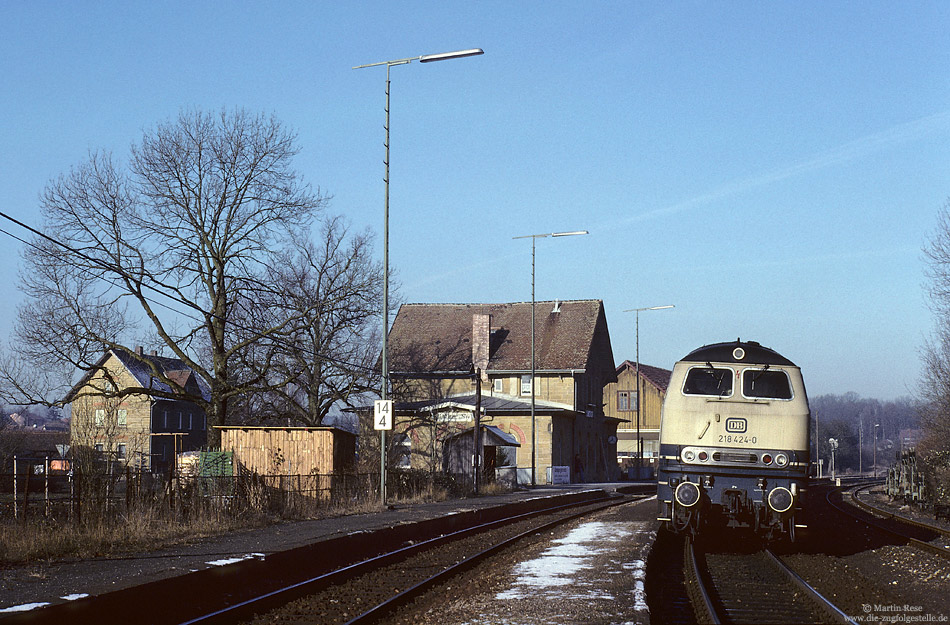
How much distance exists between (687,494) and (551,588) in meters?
3.82

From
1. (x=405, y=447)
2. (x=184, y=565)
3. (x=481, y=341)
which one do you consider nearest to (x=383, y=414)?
(x=184, y=565)

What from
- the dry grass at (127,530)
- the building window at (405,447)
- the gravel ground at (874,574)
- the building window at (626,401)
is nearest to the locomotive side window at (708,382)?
the gravel ground at (874,574)

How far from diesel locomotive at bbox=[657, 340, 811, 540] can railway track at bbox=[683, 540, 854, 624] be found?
2.39ft

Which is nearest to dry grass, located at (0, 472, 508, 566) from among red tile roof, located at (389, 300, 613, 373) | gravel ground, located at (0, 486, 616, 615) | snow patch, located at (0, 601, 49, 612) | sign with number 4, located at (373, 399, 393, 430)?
gravel ground, located at (0, 486, 616, 615)

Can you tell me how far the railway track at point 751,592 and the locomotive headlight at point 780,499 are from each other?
90cm

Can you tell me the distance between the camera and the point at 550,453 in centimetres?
5294

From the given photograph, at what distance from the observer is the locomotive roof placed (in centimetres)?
1631

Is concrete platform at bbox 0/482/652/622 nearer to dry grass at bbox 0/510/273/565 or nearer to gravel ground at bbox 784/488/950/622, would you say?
dry grass at bbox 0/510/273/565

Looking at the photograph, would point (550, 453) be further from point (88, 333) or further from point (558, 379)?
point (88, 333)

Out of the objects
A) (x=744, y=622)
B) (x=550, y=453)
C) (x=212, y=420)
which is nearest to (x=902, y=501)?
(x=550, y=453)

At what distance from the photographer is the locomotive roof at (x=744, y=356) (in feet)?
53.5

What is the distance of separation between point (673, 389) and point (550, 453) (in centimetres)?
3713

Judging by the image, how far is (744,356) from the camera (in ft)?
53.6

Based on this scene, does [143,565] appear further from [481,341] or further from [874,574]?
[481,341]
